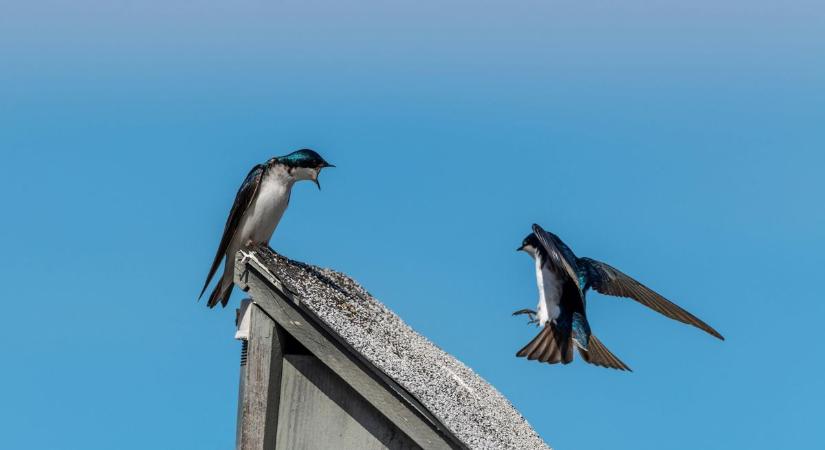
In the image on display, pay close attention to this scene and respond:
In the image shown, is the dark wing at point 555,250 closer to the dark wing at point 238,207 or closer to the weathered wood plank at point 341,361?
the dark wing at point 238,207

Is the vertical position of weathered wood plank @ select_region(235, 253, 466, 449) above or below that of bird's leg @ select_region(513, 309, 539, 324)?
below

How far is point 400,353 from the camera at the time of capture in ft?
19.5

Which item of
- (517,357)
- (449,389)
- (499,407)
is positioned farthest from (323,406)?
(517,357)

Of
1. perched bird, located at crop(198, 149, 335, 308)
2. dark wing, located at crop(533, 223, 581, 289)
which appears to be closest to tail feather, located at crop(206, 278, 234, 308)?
perched bird, located at crop(198, 149, 335, 308)

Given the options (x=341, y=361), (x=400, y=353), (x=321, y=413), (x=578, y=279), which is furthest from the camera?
(x=578, y=279)

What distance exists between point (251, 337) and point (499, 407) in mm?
2020

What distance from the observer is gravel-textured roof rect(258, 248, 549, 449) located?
551 cm

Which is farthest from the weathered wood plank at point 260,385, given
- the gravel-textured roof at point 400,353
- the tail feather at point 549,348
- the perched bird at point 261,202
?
the tail feather at point 549,348

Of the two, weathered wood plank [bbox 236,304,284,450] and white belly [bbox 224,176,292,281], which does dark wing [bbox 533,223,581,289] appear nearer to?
white belly [bbox 224,176,292,281]

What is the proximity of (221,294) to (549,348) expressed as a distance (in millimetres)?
2719

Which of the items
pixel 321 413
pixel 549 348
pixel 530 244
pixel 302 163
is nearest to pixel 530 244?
pixel 530 244

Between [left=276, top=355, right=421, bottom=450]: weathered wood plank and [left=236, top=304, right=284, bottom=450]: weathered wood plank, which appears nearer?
[left=236, top=304, right=284, bottom=450]: weathered wood plank

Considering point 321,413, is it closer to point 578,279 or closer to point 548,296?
point 548,296

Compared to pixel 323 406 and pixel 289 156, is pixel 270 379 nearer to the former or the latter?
pixel 323 406
